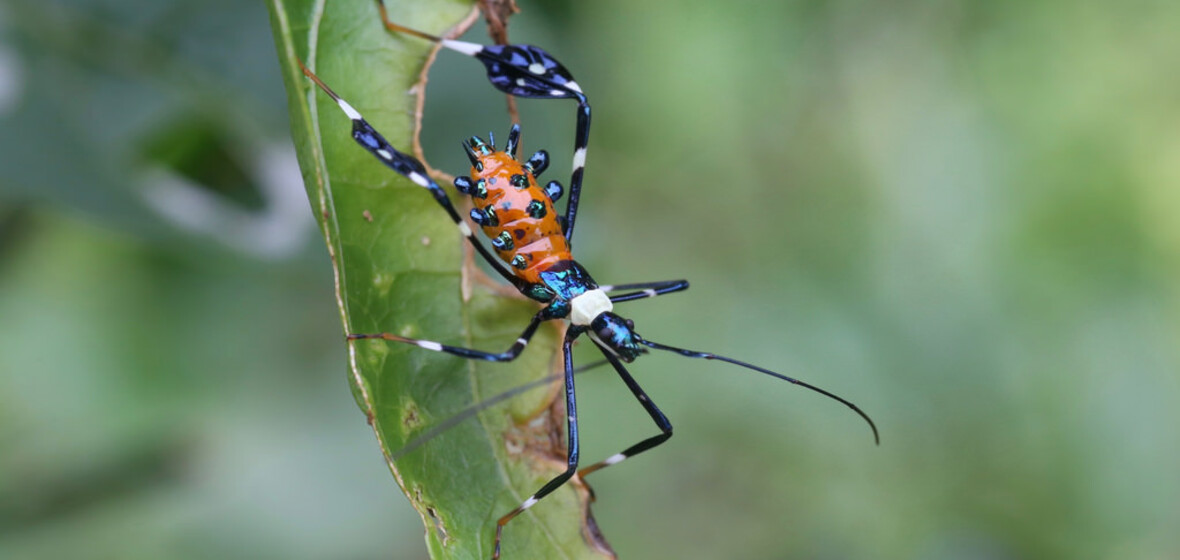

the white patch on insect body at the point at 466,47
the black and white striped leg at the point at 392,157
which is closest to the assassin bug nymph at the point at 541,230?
the white patch on insect body at the point at 466,47

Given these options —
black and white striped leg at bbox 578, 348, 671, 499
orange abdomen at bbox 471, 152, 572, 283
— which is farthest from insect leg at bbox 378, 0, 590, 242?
black and white striped leg at bbox 578, 348, 671, 499

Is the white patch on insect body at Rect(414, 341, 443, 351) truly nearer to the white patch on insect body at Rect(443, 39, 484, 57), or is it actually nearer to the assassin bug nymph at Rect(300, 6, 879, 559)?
the assassin bug nymph at Rect(300, 6, 879, 559)

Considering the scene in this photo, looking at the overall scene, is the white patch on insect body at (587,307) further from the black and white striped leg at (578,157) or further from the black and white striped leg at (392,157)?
the black and white striped leg at (392,157)

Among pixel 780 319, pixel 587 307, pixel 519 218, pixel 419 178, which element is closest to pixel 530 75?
pixel 519 218

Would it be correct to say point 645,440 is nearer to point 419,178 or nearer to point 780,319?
point 419,178

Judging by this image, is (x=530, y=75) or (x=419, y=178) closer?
(x=419, y=178)

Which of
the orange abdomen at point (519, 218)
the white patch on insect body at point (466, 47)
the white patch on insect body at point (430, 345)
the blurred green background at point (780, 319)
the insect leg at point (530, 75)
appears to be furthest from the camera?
the blurred green background at point (780, 319)
